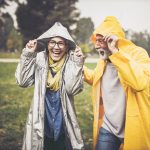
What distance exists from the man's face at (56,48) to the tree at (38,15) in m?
3.65

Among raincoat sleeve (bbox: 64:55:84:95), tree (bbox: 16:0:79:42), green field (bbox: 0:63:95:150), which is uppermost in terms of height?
tree (bbox: 16:0:79:42)

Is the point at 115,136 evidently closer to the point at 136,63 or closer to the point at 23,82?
the point at 136,63

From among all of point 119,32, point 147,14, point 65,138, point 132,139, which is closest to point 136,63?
point 119,32

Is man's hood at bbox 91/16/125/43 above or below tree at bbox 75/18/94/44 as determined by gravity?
below

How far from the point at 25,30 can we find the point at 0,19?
0.59 m

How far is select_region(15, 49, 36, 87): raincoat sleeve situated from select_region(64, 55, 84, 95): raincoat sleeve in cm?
37

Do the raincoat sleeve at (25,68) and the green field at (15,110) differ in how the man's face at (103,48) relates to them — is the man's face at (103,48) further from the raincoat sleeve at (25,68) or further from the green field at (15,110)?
the green field at (15,110)

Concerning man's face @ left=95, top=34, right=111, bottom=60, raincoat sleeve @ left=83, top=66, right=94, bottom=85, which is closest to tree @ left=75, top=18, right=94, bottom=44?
raincoat sleeve @ left=83, top=66, right=94, bottom=85

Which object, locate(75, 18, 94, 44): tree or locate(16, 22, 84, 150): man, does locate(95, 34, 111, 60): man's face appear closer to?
locate(16, 22, 84, 150): man

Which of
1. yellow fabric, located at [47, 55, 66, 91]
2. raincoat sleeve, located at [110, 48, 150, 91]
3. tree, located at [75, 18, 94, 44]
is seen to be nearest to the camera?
raincoat sleeve, located at [110, 48, 150, 91]

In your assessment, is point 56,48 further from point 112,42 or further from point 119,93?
point 119,93

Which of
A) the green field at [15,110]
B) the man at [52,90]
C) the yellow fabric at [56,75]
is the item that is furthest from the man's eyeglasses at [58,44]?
the green field at [15,110]

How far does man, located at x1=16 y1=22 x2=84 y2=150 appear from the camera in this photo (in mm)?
3270

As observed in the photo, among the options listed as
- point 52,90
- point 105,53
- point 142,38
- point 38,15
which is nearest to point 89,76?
point 105,53
